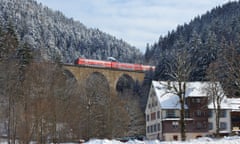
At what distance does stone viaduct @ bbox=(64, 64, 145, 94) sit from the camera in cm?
12422

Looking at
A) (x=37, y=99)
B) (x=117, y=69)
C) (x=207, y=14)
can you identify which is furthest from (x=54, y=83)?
(x=207, y=14)

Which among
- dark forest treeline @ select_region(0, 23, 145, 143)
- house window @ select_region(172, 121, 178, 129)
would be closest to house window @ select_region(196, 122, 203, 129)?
house window @ select_region(172, 121, 178, 129)

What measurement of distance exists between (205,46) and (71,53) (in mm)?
93027

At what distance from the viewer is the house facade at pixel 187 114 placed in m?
74.2

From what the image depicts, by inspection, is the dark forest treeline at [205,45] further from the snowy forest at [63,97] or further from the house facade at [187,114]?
the house facade at [187,114]

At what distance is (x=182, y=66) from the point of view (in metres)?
49.4

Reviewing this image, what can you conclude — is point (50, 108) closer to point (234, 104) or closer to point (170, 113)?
point (170, 113)

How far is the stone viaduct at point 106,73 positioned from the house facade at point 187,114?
43283 mm

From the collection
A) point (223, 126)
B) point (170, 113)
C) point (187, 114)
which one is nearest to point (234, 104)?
point (223, 126)

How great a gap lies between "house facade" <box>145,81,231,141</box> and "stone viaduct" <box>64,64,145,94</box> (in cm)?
4328

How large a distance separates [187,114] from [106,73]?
58.6 meters

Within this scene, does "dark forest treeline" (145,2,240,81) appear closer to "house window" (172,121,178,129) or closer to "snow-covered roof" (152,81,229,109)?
"snow-covered roof" (152,81,229,109)

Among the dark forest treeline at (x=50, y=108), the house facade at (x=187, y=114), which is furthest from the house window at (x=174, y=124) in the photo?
the dark forest treeline at (x=50, y=108)

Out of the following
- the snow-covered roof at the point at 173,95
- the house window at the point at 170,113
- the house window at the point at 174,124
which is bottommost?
the house window at the point at 174,124
